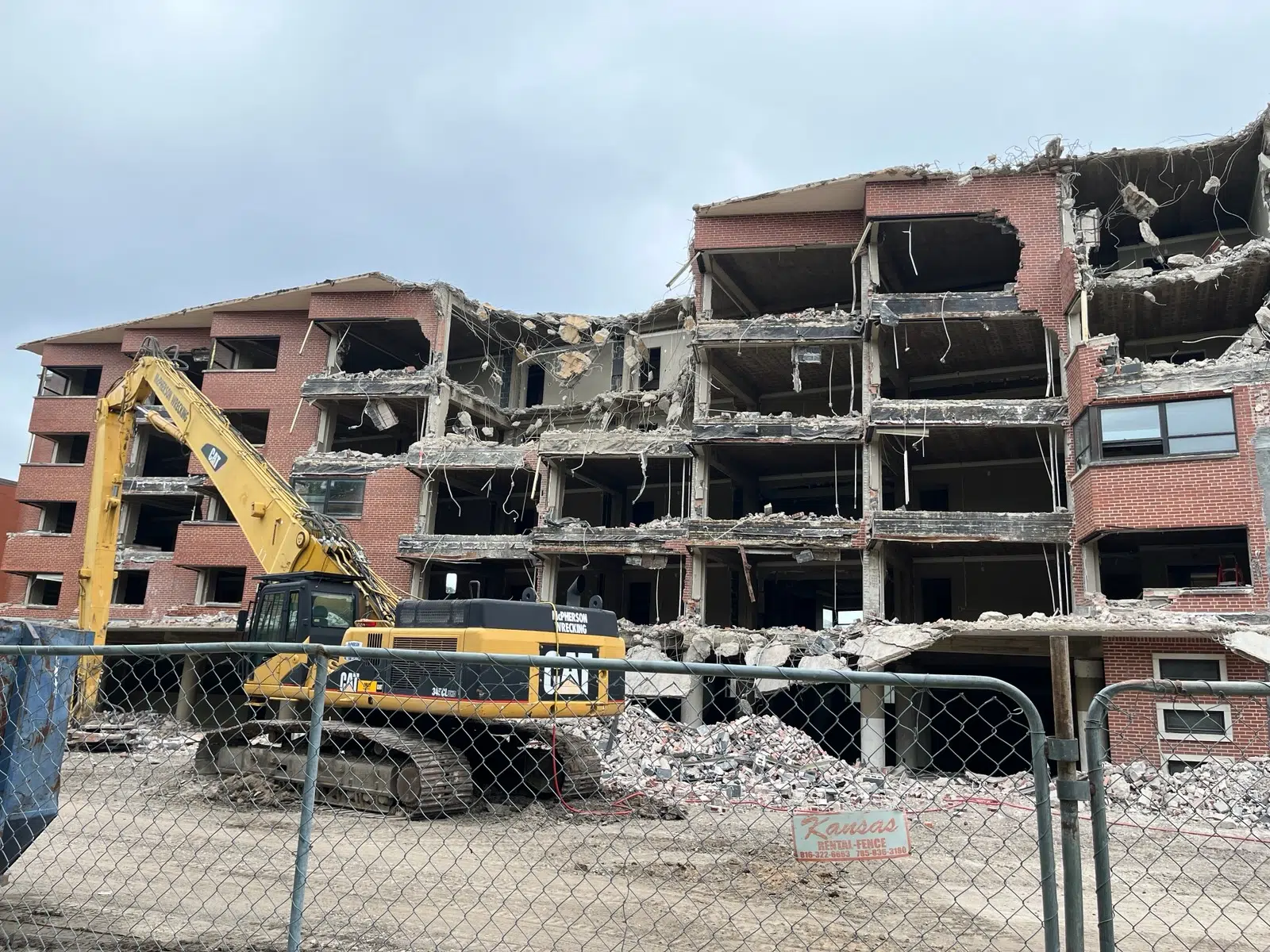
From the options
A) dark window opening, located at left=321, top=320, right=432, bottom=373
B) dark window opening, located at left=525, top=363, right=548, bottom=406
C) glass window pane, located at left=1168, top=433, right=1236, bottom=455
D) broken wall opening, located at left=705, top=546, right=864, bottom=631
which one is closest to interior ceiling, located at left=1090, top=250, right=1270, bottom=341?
A: glass window pane, located at left=1168, top=433, right=1236, bottom=455

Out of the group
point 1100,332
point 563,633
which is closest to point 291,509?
point 563,633

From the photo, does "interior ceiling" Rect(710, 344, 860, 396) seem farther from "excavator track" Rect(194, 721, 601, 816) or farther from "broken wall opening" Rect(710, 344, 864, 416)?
"excavator track" Rect(194, 721, 601, 816)

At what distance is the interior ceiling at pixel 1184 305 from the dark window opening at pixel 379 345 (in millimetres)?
20904

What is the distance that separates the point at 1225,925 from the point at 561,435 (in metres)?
22.3

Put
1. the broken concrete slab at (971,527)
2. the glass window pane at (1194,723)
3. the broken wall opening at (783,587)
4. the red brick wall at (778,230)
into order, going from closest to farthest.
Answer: the glass window pane at (1194,723) < the broken concrete slab at (971,527) < the broken wall opening at (783,587) < the red brick wall at (778,230)

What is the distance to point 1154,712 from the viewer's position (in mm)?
18969

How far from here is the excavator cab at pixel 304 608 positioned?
13836mm

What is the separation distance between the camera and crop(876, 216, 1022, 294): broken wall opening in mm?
25641

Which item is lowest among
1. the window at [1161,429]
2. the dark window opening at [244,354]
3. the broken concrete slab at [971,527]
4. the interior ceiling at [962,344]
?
the broken concrete slab at [971,527]

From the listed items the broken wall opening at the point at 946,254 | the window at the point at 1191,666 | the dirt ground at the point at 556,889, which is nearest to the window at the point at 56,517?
the dirt ground at the point at 556,889

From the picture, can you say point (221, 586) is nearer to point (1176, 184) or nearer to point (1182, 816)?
point (1182, 816)

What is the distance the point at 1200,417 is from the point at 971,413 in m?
5.33

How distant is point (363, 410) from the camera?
109 ft

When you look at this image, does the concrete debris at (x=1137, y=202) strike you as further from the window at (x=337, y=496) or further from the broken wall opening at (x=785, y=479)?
the window at (x=337, y=496)
